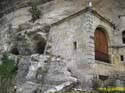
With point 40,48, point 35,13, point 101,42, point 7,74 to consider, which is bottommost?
point 7,74

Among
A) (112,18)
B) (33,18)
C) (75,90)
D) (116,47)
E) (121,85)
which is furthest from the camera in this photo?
(33,18)

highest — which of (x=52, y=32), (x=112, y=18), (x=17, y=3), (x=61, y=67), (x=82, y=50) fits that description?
(x=17, y=3)

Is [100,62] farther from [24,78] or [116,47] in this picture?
[24,78]

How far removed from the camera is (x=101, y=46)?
84.9ft

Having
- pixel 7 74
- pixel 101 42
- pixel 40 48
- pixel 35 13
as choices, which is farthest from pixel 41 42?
pixel 101 42

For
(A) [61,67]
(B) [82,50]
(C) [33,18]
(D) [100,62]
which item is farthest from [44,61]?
(C) [33,18]

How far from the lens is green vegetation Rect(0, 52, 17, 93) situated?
22.7 metres

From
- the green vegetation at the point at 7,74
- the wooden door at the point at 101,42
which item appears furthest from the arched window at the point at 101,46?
the green vegetation at the point at 7,74

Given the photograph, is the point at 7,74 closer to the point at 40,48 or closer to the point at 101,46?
the point at 40,48

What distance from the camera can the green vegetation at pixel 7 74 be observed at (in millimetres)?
22719

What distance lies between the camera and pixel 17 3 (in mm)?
38469

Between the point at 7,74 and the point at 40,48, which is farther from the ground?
the point at 40,48

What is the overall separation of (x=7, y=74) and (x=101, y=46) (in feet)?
31.2

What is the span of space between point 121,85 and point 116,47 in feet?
18.7
